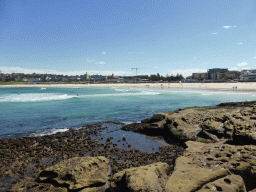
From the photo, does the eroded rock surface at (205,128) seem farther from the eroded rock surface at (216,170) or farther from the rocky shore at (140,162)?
the eroded rock surface at (216,170)

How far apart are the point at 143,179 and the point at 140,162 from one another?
3.33 meters

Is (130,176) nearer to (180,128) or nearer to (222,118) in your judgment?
(180,128)

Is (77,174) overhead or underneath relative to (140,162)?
overhead

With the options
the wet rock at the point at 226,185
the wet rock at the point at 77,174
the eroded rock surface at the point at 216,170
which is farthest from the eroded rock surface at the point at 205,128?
the wet rock at the point at 77,174

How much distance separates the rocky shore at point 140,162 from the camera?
471 cm

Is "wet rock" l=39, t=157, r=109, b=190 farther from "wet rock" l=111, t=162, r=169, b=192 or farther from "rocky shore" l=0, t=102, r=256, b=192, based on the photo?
"wet rock" l=111, t=162, r=169, b=192

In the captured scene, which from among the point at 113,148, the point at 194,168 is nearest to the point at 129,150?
the point at 113,148

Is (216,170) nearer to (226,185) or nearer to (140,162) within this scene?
(226,185)

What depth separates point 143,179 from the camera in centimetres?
476

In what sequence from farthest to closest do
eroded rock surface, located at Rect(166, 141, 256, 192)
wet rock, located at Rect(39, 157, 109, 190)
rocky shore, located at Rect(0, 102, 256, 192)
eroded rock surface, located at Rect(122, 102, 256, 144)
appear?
eroded rock surface, located at Rect(122, 102, 256, 144) < wet rock, located at Rect(39, 157, 109, 190) < rocky shore, located at Rect(0, 102, 256, 192) < eroded rock surface, located at Rect(166, 141, 256, 192)

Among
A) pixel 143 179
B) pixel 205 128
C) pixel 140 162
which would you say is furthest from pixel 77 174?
pixel 205 128

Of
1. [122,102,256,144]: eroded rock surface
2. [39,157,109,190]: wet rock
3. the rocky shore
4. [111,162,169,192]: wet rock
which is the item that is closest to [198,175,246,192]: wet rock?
the rocky shore

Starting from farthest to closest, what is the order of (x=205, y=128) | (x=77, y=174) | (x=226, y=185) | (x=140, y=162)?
(x=205, y=128)
(x=140, y=162)
(x=77, y=174)
(x=226, y=185)

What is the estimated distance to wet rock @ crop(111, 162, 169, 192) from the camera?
451 cm
